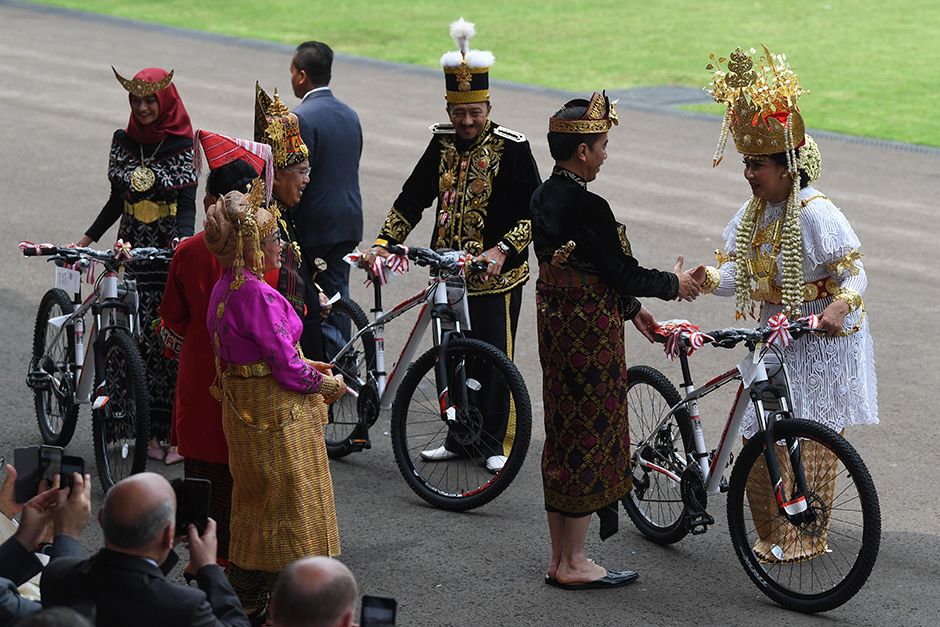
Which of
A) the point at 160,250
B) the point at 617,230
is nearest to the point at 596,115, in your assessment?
the point at 617,230

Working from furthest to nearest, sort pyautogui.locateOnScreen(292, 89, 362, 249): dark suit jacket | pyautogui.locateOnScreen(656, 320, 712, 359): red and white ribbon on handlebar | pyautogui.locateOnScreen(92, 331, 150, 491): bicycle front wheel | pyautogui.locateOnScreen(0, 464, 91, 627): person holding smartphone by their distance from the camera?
pyautogui.locateOnScreen(292, 89, 362, 249): dark suit jacket
pyautogui.locateOnScreen(92, 331, 150, 491): bicycle front wheel
pyautogui.locateOnScreen(656, 320, 712, 359): red and white ribbon on handlebar
pyautogui.locateOnScreen(0, 464, 91, 627): person holding smartphone

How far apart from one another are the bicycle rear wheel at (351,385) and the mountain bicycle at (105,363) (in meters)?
1.05

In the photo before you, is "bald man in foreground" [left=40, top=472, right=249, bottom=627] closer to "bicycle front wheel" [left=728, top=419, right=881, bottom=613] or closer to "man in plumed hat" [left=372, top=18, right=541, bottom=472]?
"bicycle front wheel" [left=728, top=419, right=881, bottom=613]

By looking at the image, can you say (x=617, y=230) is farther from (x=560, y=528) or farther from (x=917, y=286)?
(x=917, y=286)

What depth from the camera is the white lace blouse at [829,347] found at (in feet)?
21.1

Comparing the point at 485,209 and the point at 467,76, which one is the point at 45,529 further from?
the point at 467,76

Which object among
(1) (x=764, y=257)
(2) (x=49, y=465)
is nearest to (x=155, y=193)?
(1) (x=764, y=257)

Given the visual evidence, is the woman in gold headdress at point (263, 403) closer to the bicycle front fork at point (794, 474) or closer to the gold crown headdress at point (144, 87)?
the bicycle front fork at point (794, 474)

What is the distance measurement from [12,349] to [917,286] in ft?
20.9

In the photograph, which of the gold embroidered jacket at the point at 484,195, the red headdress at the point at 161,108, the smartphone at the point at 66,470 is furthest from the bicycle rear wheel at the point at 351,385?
the smartphone at the point at 66,470

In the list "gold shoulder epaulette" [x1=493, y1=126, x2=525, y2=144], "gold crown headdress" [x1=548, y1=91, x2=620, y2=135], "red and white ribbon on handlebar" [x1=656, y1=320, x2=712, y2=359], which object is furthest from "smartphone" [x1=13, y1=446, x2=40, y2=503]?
"gold shoulder epaulette" [x1=493, y1=126, x2=525, y2=144]

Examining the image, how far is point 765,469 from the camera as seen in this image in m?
6.33

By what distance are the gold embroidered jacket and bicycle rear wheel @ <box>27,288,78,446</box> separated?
174 centimetres

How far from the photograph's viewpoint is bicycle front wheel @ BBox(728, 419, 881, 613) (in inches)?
235
